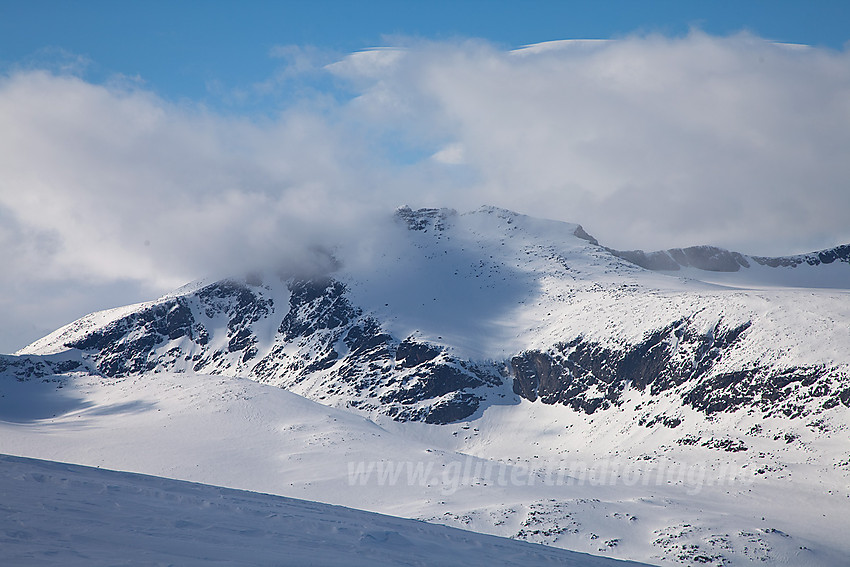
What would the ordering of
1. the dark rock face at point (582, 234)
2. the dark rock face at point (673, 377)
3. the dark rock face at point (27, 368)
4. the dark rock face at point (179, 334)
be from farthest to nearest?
the dark rock face at point (582, 234) → the dark rock face at point (179, 334) → the dark rock face at point (27, 368) → the dark rock face at point (673, 377)

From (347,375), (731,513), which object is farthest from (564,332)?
(731,513)

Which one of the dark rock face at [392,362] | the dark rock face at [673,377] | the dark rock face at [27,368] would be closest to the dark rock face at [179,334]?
the dark rock face at [392,362]

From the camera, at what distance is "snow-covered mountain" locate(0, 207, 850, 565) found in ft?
182

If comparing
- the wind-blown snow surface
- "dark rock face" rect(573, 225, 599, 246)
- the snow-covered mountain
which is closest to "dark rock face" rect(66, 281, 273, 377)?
the snow-covered mountain

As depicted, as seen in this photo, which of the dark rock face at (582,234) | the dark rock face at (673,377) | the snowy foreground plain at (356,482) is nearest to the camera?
the snowy foreground plain at (356,482)

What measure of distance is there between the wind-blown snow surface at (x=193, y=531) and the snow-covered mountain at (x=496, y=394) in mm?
33949

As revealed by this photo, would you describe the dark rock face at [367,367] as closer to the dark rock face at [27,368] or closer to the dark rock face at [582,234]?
the dark rock face at [27,368]

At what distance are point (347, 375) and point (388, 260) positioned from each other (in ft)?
154

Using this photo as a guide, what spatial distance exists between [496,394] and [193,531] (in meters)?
113

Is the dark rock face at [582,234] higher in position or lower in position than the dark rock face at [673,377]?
higher

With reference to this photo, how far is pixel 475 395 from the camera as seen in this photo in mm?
122375

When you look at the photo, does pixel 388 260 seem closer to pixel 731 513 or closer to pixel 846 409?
pixel 846 409

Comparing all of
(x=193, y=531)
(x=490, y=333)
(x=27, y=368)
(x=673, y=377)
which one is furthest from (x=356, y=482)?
(x=27, y=368)

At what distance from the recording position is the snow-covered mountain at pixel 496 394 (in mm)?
55625
